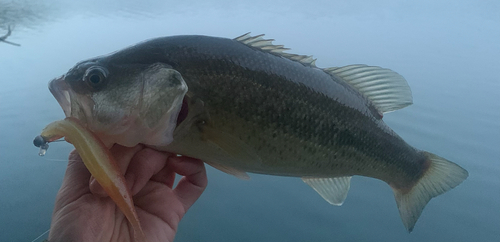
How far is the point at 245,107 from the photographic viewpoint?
102 cm

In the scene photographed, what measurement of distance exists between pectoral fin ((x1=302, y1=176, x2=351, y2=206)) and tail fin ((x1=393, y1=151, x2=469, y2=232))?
276 millimetres

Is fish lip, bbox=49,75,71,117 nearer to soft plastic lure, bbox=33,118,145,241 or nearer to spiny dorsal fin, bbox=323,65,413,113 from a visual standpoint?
soft plastic lure, bbox=33,118,145,241

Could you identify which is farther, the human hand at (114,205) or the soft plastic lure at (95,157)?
the human hand at (114,205)

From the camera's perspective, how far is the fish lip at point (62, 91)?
0.91 metres

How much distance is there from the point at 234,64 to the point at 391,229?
7.13ft

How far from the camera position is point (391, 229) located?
247 cm

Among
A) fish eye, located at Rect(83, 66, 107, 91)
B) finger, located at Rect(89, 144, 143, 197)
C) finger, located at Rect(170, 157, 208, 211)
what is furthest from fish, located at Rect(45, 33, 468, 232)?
finger, located at Rect(170, 157, 208, 211)

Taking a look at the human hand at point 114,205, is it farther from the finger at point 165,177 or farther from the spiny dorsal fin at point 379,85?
the spiny dorsal fin at point 379,85

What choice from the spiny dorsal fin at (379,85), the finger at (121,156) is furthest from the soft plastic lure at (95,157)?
the spiny dorsal fin at (379,85)

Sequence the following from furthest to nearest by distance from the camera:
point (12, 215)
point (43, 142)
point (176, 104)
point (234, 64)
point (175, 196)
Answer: point (12, 215), point (175, 196), point (234, 64), point (176, 104), point (43, 142)

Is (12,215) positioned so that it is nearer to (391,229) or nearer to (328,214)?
(328,214)

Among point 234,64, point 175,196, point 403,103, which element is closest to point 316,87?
point 234,64

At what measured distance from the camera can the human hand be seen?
1.00 m

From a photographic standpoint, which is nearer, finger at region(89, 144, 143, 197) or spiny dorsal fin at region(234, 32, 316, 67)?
finger at region(89, 144, 143, 197)
